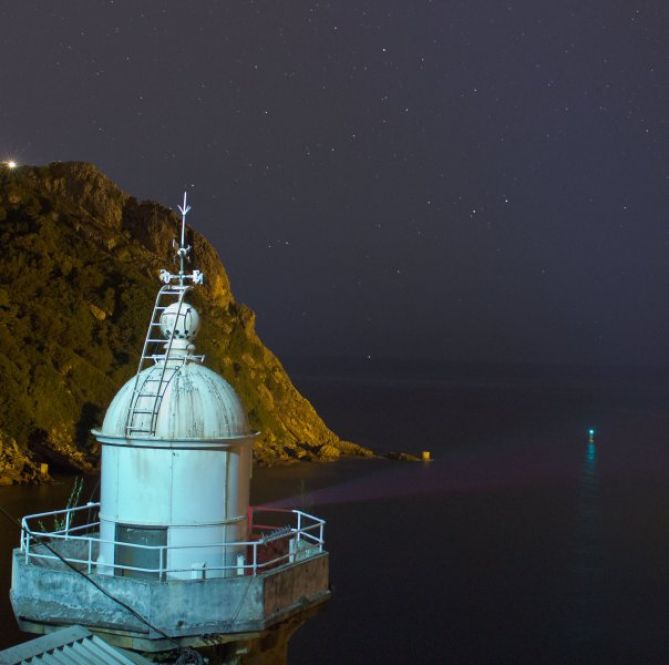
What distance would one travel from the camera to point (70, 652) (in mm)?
15227

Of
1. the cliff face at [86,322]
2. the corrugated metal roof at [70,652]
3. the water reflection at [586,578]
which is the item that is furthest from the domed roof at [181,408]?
the cliff face at [86,322]

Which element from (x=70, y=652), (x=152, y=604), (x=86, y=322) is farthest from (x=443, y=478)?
(x=70, y=652)

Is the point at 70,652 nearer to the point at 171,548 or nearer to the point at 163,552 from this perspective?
the point at 163,552

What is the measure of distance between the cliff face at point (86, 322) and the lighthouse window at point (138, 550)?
1951 inches

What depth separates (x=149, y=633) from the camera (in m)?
15.3

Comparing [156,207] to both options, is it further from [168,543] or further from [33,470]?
[168,543]

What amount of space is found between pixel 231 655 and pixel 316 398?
183989 mm

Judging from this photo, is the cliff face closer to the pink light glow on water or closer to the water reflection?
the pink light glow on water

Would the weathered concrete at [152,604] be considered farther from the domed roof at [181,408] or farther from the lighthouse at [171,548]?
the domed roof at [181,408]

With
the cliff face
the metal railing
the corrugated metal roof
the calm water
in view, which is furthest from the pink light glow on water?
the corrugated metal roof

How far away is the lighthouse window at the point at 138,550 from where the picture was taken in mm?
15953

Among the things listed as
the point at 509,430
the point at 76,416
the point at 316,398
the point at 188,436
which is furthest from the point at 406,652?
the point at 316,398

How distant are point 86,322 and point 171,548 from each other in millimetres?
68327

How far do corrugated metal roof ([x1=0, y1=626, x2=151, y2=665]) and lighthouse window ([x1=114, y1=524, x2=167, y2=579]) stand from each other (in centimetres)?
118
